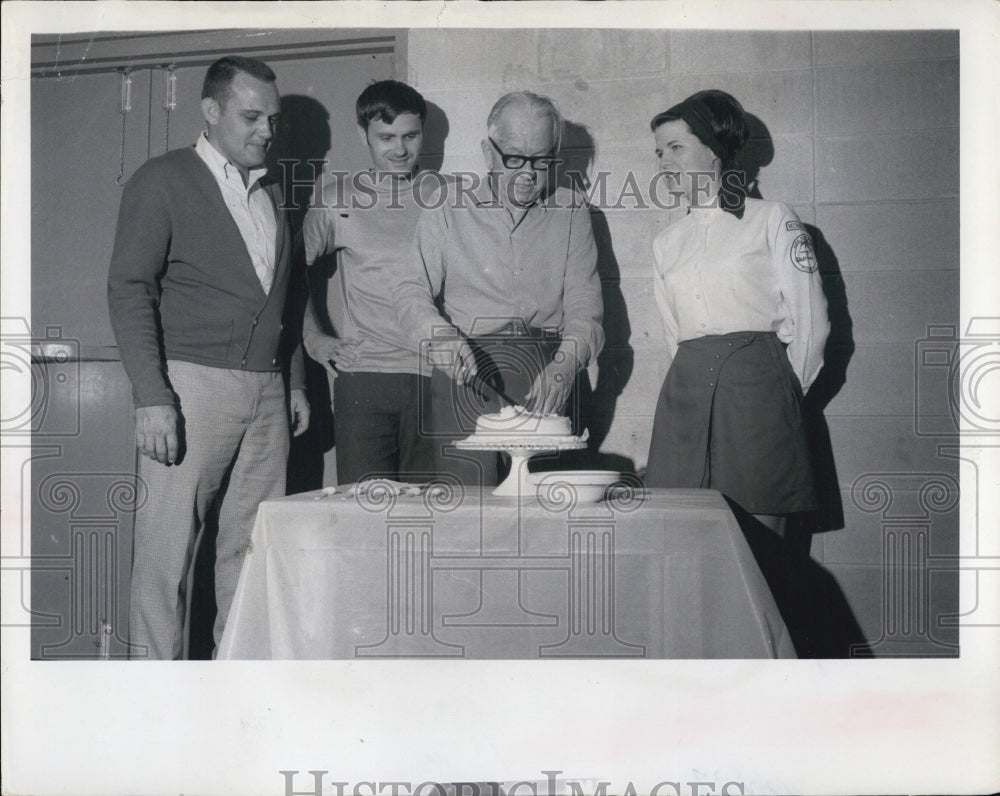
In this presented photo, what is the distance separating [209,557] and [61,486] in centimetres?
45

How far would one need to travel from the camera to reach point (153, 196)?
2818mm

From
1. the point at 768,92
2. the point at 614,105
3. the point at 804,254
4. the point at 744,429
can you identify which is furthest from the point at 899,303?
the point at 614,105

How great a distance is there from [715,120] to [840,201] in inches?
16.5

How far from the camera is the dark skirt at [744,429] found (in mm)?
2850

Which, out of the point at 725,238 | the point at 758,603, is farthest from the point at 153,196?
the point at 758,603

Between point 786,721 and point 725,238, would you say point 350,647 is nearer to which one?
point 786,721

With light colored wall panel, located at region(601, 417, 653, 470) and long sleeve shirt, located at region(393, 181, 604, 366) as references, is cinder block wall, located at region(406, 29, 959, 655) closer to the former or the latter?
light colored wall panel, located at region(601, 417, 653, 470)

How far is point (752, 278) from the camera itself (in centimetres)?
287

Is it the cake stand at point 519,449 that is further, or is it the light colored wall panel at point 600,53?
the light colored wall panel at point 600,53

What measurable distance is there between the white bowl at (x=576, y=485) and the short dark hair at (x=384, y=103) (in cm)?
112

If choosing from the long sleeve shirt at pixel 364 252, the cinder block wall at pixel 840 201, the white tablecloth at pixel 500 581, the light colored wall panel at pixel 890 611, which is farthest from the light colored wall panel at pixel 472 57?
the light colored wall panel at pixel 890 611

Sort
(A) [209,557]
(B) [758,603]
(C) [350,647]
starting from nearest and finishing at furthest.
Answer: (B) [758,603], (C) [350,647], (A) [209,557]

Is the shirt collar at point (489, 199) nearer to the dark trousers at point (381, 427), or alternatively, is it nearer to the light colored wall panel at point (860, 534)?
the dark trousers at point (381, 427)

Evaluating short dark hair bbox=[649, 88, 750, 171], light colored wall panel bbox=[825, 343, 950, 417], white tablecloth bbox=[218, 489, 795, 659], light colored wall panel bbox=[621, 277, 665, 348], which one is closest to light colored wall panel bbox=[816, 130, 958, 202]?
short dark hair bbox=[649, 88, 750, 171]
